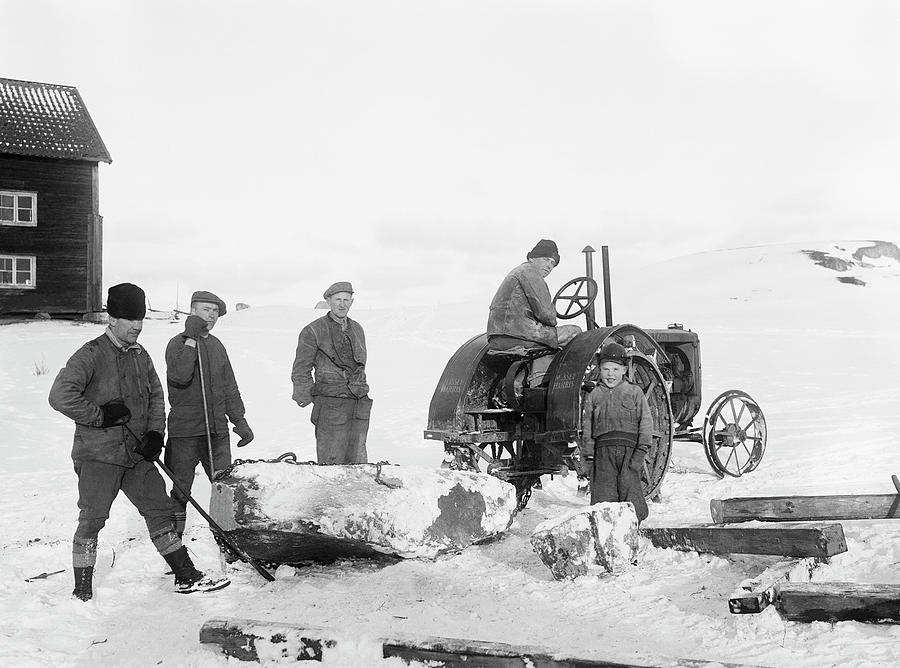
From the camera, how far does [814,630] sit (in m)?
3.87

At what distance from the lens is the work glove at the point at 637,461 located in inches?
246

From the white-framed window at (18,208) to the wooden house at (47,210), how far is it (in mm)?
25

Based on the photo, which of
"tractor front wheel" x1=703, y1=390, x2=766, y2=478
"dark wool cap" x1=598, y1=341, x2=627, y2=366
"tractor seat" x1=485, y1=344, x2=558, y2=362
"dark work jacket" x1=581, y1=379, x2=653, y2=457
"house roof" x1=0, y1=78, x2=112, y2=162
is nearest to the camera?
"dark work jacket" x1=581, y1=379, x2=653, y2=457

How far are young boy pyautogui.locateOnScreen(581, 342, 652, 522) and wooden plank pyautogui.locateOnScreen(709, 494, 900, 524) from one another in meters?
0.58

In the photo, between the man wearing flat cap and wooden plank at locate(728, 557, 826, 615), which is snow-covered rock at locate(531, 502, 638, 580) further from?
the man wearing flat cap

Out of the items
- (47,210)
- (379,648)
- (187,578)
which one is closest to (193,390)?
(187,578)

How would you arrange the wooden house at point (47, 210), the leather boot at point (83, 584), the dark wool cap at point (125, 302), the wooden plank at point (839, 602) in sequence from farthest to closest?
the wooden house at point (47, 210)
the dark wool cap at point (125, 302)
the leather boot at point (83, 584)
the wooden plank at point (839, 602)

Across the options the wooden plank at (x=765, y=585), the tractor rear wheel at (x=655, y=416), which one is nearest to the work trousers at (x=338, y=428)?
the tractor rear wheel at (x=655, y=416)

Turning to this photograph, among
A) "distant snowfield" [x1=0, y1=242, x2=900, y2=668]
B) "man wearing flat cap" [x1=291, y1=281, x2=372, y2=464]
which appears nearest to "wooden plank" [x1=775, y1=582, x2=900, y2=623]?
"distant snowfield" [x1=0, y1=242, x2=900, y2=668]

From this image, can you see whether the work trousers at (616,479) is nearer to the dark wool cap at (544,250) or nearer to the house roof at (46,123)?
the dark wool cap at (544,250)

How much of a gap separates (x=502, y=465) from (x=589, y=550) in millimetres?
1971

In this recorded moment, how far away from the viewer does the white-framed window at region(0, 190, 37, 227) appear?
23.8 meters

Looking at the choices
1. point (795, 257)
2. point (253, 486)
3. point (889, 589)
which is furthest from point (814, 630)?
point (795, 257)

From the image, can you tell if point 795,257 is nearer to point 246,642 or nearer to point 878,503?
point 878,503
